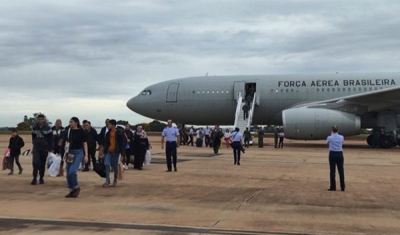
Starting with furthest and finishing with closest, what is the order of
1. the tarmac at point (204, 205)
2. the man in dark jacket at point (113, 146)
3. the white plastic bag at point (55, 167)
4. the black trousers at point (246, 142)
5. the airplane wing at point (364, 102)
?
the black trousers at point (246, 142) → the airplane wing at point (364, 102) → the white plastic bag at point (55, 167) → the man in dark jacket at point (113, 146) → the tarmac at point (204, 205)

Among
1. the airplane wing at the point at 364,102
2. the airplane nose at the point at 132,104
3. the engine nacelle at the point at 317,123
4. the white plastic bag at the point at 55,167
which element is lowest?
the white plastic bag at the point at 55,167

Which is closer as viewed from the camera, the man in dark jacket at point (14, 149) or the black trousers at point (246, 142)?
the man in dark jacket at point (14, 149)

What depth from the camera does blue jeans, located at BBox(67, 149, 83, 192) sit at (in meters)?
8.38

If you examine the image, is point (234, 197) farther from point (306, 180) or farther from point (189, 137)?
point (189, 137)

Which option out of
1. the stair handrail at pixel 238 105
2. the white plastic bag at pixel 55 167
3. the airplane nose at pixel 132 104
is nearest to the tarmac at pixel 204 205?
the white plastic bag at pixel 55 167

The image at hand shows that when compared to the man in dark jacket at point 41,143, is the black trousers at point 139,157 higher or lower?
lower

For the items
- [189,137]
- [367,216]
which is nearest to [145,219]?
[367,216]

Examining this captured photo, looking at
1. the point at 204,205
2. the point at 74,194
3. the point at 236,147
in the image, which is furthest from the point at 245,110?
the point at 204,205

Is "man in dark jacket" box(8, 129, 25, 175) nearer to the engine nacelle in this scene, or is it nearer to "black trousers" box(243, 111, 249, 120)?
the engine nacelle

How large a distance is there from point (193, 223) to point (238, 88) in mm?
22748

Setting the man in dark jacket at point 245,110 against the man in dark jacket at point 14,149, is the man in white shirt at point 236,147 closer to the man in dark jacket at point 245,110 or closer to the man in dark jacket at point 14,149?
the man in dark jacket at point 14,149

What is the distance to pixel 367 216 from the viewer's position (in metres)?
6.91

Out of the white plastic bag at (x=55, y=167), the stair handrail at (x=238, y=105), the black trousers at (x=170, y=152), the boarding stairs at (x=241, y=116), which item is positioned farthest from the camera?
the stair handrail at (x=238, y=105)

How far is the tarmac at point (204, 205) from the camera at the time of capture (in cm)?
602
